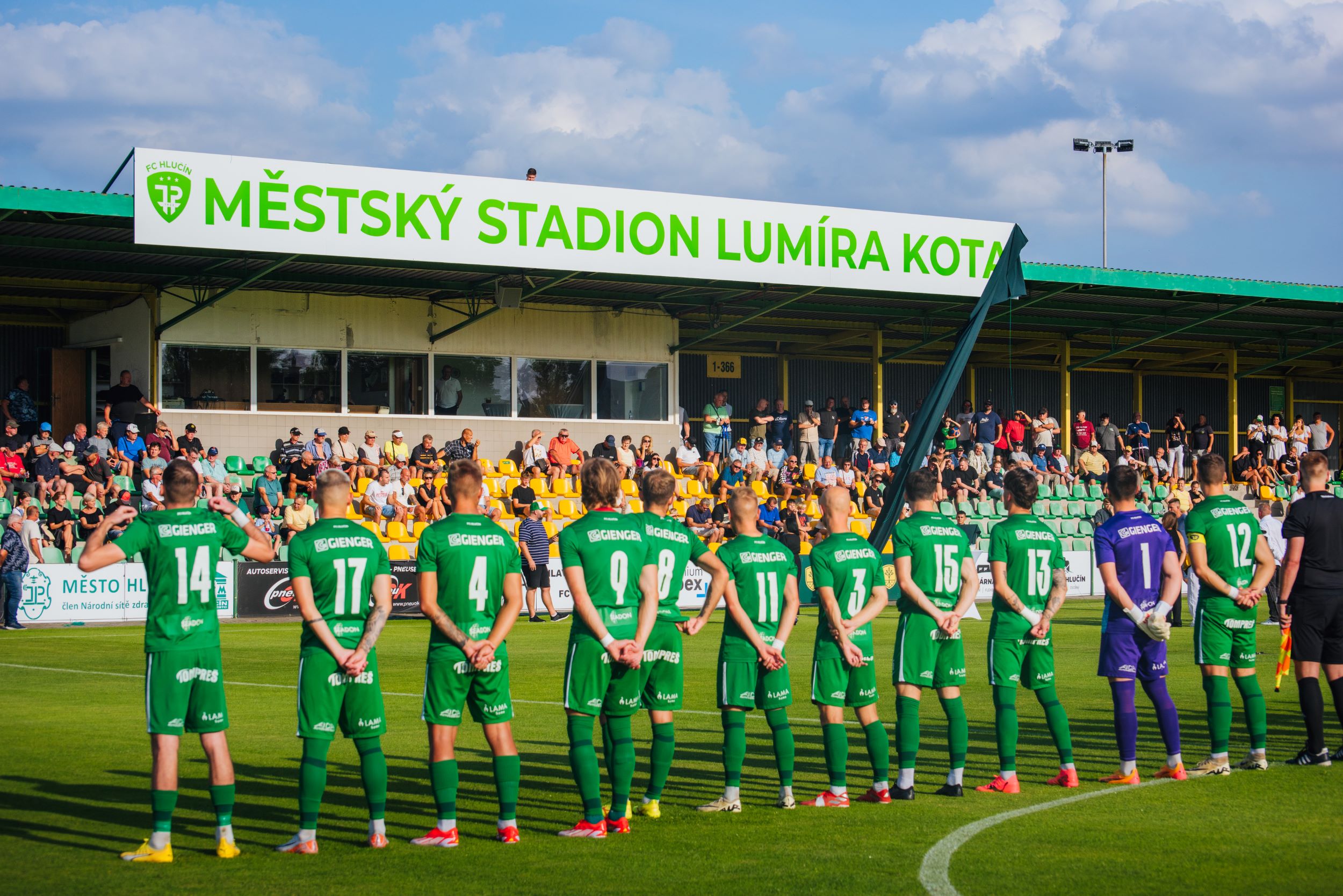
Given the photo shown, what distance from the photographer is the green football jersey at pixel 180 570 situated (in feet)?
22.5

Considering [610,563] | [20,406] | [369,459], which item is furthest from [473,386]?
[610,563]

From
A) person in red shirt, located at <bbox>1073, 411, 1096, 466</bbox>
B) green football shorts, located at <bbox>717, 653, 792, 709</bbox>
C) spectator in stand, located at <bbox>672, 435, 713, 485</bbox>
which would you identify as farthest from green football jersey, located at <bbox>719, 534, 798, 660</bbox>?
person in red shirt, located at <bbox>1073, 411, 1096, 466</bbox>

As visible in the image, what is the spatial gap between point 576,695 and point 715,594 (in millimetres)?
1054

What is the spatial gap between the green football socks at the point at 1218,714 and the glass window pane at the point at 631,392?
22.3 metres

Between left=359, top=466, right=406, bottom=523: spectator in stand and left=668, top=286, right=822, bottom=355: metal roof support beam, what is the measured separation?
8.18 m

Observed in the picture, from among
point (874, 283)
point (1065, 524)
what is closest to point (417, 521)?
point (874, 283)

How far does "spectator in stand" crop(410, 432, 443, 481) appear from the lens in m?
26.2

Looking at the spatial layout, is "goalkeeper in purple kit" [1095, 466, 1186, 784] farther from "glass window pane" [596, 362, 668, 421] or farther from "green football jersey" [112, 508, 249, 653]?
"glass window pane" [596, 362, 668, 421]

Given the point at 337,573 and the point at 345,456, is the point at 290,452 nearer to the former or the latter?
the point at 345,456

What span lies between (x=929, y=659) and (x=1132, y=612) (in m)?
1.36

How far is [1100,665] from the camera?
8.88 m

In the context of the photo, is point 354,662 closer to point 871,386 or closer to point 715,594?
point 715,594

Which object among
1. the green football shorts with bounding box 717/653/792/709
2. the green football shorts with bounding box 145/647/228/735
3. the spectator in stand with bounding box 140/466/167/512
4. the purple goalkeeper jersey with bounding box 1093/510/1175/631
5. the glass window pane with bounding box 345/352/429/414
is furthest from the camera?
the glass window pane with bounding box 345/352/429/414

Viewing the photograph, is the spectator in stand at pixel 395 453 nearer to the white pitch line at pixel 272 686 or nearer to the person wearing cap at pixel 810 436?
the person wearing cap at pixel 810 436
